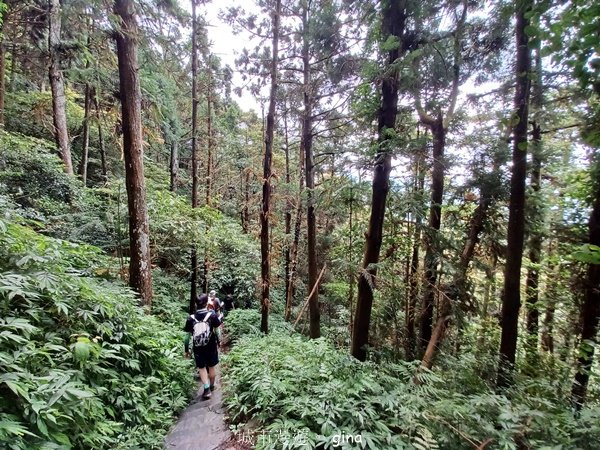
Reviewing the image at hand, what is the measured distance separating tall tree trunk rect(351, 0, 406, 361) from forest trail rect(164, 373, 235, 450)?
2615 millimetres

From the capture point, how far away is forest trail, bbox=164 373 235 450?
156 inches

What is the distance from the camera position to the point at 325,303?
586 inches

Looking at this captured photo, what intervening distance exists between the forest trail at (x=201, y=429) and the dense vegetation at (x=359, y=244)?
0.25 meters

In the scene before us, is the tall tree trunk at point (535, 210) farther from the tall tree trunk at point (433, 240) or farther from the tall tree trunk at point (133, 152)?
the tall tree trunk at point (133, 152)

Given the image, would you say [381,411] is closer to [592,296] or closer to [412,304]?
[592,296]

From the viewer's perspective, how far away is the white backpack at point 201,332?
Answer: 5.57m

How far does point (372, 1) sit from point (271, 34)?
5.03 metres

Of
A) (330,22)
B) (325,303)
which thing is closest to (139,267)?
(330,22)

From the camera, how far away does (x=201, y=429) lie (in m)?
4.37

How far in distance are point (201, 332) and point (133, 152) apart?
12.9 ft

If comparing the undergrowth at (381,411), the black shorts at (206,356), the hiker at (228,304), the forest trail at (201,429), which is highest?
the undergrowth at (381,411)

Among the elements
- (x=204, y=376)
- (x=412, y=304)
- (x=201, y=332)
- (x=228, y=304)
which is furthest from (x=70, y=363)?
(x=228, y=304)

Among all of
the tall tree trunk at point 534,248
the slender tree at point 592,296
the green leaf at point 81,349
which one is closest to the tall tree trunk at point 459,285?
the tall tree trunk at point 534,248

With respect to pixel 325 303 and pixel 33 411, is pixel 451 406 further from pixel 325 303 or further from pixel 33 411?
pixel 325 303
